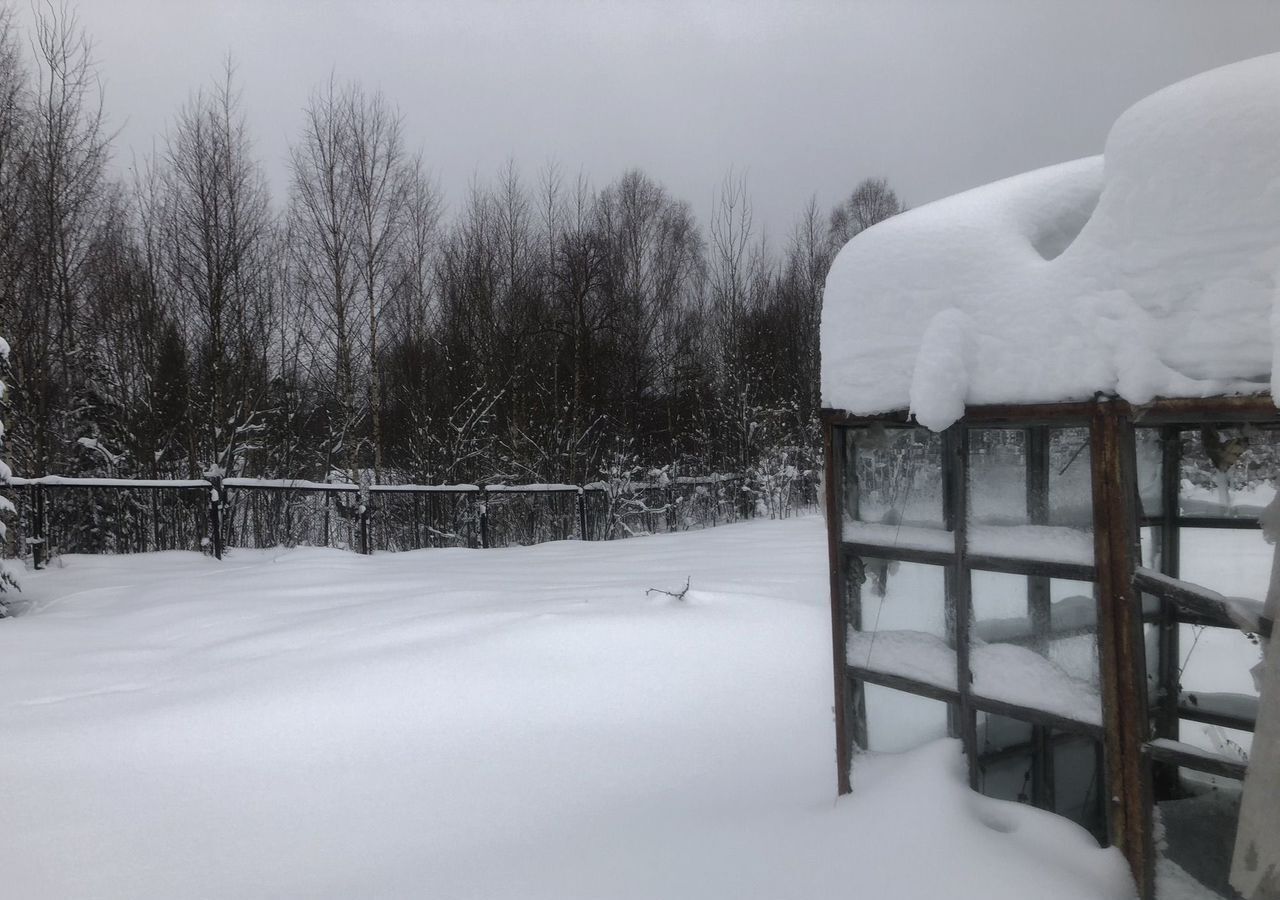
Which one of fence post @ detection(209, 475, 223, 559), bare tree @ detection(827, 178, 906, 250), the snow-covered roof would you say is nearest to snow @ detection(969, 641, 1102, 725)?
the snow-covered roof

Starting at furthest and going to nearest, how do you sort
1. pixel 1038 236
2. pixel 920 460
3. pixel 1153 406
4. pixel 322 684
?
pixel 322 684, pixel 920 460, pixel 1038 236, pixel 1153 406

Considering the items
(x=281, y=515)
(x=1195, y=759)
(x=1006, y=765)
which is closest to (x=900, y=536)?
(x=1006, y=765)

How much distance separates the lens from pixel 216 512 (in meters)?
8.75

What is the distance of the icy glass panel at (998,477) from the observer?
197cm

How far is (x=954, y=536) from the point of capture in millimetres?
2020

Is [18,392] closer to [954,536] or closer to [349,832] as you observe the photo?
[349,832]

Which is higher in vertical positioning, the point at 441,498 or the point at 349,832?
the point at 441,498

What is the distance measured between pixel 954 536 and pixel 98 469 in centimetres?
1420

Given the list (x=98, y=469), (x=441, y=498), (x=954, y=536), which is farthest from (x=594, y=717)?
(x=98, y=469)

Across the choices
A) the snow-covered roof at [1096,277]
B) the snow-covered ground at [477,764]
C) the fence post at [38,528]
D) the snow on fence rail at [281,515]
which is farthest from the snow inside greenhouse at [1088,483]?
the fence post at [38,528]

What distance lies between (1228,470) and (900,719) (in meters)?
1.11

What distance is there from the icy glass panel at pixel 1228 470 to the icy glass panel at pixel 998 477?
411 millimetres

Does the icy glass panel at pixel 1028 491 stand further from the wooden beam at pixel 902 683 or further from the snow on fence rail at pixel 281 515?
the snow on fence rail at pixel 281 515

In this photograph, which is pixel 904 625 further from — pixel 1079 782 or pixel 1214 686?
pixel 1214 686
